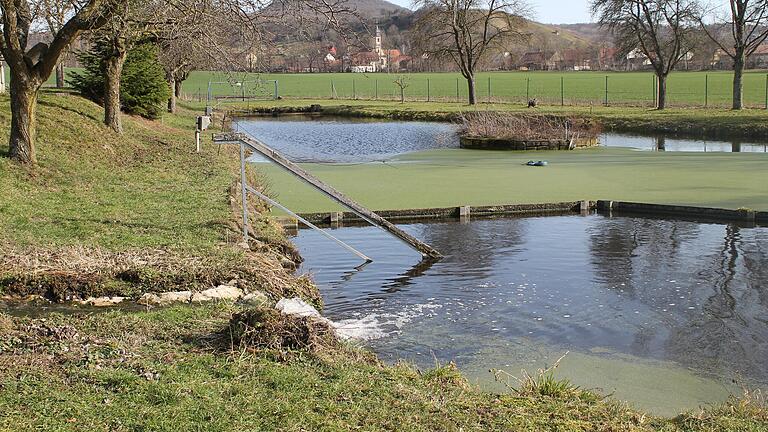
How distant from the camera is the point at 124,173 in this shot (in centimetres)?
1586

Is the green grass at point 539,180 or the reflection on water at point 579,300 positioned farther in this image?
the green grass at point 539,180

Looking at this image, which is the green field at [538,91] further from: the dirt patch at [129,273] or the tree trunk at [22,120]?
the dirt patch at [129,273]

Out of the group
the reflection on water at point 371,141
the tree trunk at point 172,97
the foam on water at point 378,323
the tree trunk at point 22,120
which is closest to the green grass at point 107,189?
the tree trunk at point 22,120

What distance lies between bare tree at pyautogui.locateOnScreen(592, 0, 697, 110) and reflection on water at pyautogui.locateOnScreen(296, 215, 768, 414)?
30896 millimetres

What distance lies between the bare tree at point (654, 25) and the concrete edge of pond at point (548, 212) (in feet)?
92.9

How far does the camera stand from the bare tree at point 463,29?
50625 millimetres

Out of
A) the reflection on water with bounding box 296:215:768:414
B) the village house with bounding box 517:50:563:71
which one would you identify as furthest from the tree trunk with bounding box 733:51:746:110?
the village house with bounding box 517:50:563:71

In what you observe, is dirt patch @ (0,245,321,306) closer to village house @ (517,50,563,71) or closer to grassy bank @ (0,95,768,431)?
grassy bank @ (0,95,768,431)

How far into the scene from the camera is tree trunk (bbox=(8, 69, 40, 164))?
13773mm

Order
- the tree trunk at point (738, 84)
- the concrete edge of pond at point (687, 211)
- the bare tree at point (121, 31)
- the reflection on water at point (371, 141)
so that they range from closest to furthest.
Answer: the bare tree at point (121, 31)
the concrete edge of pond at point (687, 211)
the reflection on water at point (371, 141)
the tree trunk at point (738, 84)

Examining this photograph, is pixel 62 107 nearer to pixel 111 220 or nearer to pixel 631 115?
pixel 111 220

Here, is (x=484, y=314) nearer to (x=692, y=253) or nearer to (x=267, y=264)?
(x=267, y=264)

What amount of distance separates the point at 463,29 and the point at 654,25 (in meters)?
11.2

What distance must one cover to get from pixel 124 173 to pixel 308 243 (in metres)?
4.16
